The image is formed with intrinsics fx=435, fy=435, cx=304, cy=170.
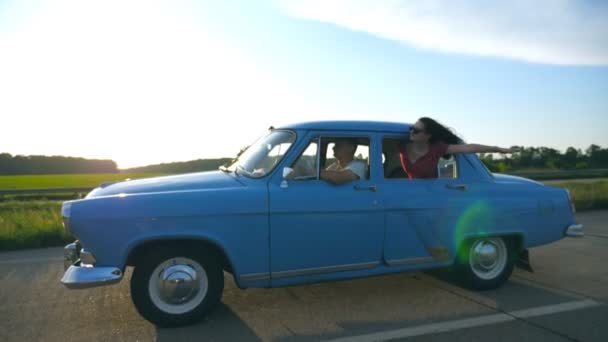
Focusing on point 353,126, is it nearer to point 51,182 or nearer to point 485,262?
point 485,262

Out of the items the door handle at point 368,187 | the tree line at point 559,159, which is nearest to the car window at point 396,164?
the door handle at point 368,187

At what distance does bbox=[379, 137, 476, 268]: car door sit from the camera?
14.0 ft

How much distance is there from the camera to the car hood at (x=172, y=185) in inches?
152

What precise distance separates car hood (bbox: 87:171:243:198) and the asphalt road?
113 centimetres

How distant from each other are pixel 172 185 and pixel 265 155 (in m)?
0.91

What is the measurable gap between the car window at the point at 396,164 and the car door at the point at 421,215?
0.01m

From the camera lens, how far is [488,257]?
473 centimetres

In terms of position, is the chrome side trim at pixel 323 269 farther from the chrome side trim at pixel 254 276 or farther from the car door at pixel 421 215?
the car door at pixel 421 215

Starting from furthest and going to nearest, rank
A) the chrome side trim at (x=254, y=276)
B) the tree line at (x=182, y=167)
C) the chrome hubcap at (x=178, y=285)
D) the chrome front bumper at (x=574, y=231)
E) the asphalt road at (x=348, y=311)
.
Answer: the tree line at (x=182, y=167) < the chrome front bumper at (x=574, y=231) < the chrome side trim at (x=254, y=276) < the chrome hubcap at (x=178, y=285) < the asphalt road at (x=348, y=311)

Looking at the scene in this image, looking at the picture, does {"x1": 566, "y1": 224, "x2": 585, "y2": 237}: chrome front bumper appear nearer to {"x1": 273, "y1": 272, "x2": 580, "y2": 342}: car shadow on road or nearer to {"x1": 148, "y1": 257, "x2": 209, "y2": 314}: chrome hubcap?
{"x1": 273, "y1": 272, "x2": 580, "y2": 342}: car shadow on road

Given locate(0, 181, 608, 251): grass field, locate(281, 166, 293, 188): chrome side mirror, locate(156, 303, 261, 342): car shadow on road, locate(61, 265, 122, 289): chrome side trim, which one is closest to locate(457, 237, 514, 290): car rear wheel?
locate(281, 166, 293, 188): chrome side mirror

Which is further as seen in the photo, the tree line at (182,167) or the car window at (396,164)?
the tree line at (182,167)

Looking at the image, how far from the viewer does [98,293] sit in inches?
180

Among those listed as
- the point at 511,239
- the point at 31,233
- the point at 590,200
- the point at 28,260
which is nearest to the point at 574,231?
the point at 511,239
